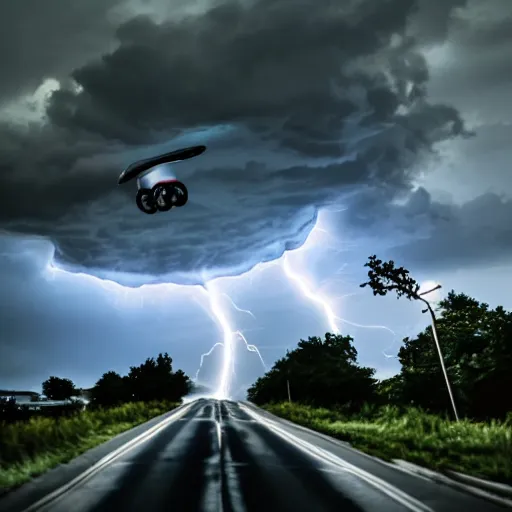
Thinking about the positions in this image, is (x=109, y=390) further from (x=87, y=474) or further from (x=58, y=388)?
(x=87, y=474)

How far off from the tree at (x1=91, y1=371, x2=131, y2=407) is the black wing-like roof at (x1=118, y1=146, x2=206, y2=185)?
11441cm

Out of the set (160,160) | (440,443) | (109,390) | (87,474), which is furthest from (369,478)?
(109,390)

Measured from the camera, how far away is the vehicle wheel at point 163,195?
31.7 ft

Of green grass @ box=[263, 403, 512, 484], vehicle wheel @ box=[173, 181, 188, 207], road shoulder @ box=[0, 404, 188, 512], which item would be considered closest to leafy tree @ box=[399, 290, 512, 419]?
green grass @ box=[263, 403, 512, 484]

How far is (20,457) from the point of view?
1348 centimetres

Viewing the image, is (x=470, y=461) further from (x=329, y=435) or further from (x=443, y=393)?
(x=443, y=393)

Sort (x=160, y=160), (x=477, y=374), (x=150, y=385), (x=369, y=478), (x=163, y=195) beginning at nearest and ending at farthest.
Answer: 1. (x=160, y=160)
2. (x=163, y=195)
3. (x=369, y=478)
4. (x=477, y=374)
5. (x=150, y=385)

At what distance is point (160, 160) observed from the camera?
9.21 meters

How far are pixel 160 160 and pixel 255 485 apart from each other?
6976mm

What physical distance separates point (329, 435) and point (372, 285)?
330 inches

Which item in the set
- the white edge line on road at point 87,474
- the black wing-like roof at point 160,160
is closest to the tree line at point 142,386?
the white edge line on road at point 87,474

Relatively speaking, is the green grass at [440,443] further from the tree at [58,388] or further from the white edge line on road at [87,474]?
the tree at [58,388]

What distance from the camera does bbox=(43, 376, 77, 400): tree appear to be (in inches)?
6407

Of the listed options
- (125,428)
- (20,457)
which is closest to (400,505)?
(20,457)
